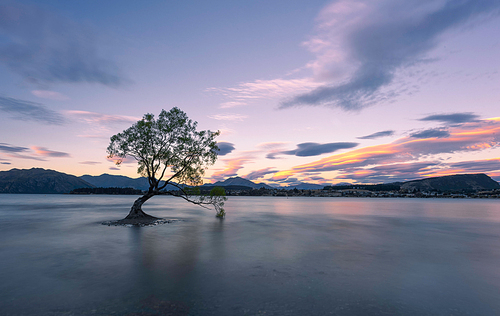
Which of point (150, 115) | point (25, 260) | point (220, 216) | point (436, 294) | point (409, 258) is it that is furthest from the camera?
point (220, 216)

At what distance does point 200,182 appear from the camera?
49.2 meters

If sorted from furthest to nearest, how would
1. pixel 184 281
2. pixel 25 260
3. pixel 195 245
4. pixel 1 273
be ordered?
pixel 195 245, pixel 25 260, pixel 1 273, pixel 184 281

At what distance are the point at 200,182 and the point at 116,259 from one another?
999 inches

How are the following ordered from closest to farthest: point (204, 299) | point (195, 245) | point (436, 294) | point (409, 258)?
1. point (204, 299)
2. point (436, 294)
3. point (409, 258)
4. point (195, 245)

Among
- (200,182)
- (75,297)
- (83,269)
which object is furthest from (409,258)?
(200,182)

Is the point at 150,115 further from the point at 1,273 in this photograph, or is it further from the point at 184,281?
the point at 184,281

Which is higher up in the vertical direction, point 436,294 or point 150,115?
point 150,115

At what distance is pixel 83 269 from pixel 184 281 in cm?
960

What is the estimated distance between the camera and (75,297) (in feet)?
48.8

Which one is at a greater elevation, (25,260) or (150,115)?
(150,115)

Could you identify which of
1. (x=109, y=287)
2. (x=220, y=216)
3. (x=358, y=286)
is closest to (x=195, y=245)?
(x=109, y=287)

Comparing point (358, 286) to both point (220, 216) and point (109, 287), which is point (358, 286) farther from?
point (220, 216)

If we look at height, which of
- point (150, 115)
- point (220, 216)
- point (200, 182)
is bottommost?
point (220, 216)

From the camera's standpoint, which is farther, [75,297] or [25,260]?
[25,260]
